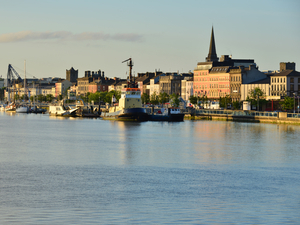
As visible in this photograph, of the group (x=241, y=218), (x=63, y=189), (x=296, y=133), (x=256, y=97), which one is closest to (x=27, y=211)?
(x=63, y=189)

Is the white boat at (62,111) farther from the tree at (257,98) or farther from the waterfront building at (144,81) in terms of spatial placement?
the waterfront building at (144,81)

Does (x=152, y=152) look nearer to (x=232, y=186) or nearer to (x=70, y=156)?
(x=70, y=156)

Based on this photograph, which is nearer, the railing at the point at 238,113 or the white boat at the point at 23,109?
the railing at the point at 238,113

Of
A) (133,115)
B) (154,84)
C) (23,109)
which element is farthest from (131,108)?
(154,84)

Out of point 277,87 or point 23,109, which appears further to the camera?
point 23,109

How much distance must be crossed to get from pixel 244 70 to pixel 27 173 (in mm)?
107677

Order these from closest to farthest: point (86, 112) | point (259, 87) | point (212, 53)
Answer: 1. point (86, 112)
2. point (259, 87)
3. point (212, 53)

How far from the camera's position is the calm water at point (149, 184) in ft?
71.0

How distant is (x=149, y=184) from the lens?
92.2ft

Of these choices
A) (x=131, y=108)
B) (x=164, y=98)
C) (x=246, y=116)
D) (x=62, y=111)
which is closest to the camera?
(x=131, y=108)

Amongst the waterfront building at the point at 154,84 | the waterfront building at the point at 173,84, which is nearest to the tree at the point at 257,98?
the waterfront building at the point at 173,84

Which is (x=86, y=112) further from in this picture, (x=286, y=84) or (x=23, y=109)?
(x=286, y=84)

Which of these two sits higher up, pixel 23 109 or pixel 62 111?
pixel 23 109

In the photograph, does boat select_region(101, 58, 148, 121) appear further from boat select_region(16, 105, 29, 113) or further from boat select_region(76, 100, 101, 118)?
boat select_region(16, 105, 29, 113)
